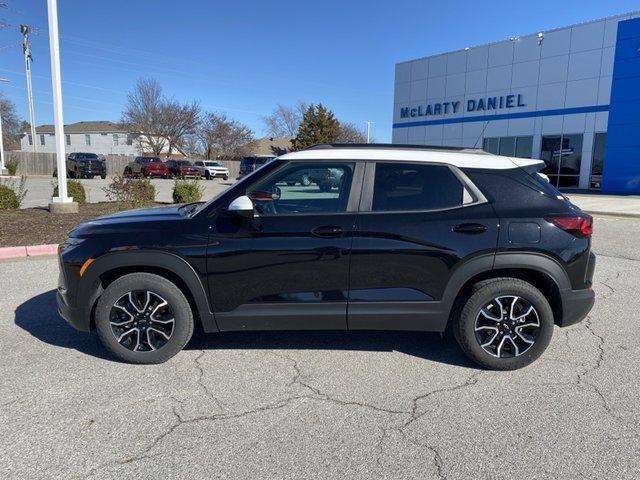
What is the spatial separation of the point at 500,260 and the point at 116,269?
3033 millimetres

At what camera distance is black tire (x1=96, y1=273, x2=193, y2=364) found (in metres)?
3.61

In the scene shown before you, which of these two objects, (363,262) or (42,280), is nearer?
(363,262)

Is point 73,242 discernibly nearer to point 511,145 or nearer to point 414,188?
point 414,188

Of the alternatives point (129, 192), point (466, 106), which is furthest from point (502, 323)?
point (466, 106)

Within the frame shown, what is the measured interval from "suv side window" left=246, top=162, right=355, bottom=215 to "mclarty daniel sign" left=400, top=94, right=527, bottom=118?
2829cm

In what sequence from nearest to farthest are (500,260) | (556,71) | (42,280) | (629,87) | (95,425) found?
(95,425) < (500,260) < (42,280) < (629,87) < (556,71)

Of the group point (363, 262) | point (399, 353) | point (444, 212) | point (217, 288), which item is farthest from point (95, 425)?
point (444, 212)

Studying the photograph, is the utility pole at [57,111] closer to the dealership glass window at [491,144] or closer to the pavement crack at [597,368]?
the pavement crack at [597,368]

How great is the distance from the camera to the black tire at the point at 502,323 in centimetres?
360

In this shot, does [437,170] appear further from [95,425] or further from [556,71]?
[556,71]

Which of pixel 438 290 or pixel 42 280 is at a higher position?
pixel 438 290

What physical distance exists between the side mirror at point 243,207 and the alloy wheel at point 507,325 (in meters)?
1.96

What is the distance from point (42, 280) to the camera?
20.5ft

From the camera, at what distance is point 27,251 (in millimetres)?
7809
